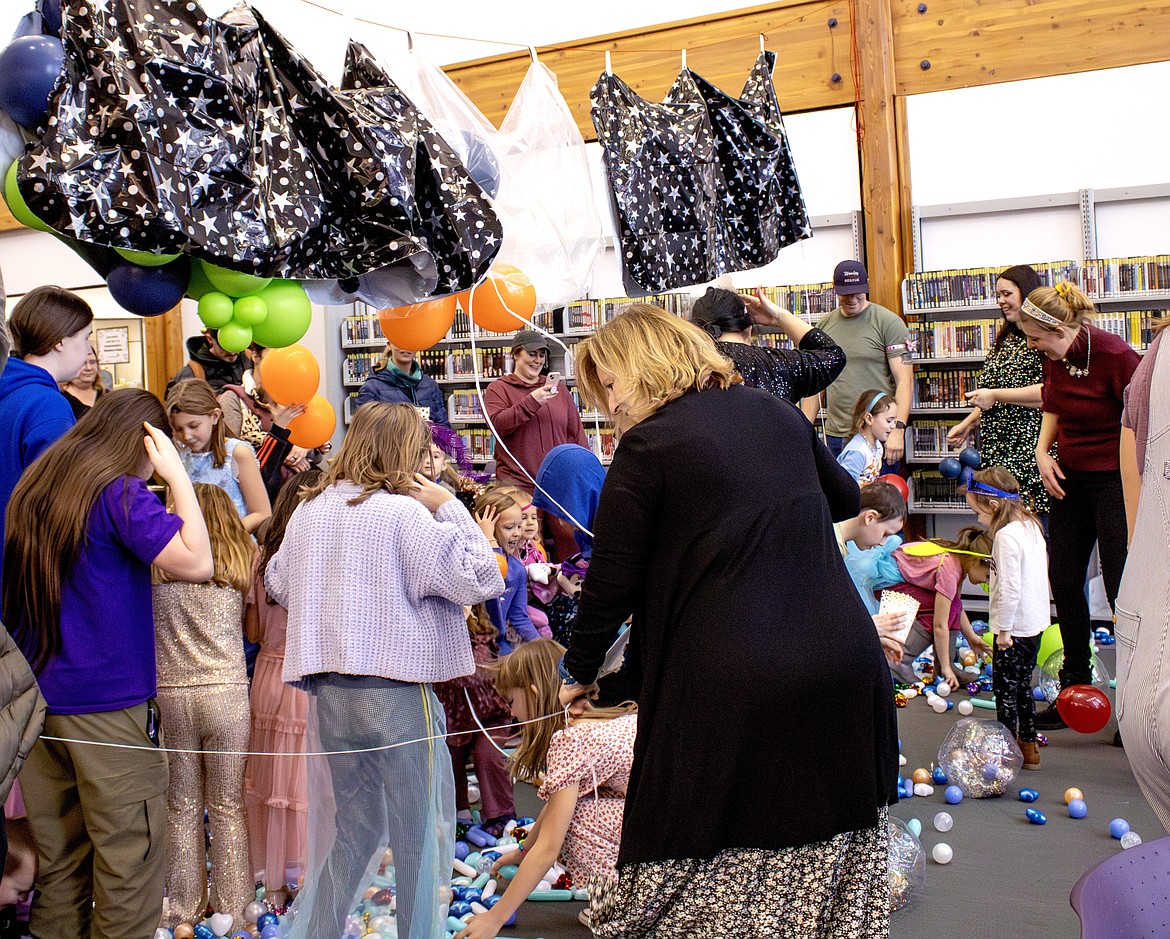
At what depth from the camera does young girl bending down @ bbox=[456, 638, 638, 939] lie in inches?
99.6

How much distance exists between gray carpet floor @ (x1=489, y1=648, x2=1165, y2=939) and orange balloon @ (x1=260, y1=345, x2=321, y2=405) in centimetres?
157

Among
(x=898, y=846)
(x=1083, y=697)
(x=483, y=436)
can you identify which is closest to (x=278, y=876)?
(x=898, y=846)

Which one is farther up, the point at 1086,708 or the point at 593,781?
the point at 593,781

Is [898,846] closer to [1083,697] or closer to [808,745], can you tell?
[1083,697]

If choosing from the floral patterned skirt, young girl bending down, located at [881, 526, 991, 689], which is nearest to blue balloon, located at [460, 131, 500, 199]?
Answer: the floral patterned skirt

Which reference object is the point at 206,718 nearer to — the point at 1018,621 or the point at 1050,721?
the point at 1018,621

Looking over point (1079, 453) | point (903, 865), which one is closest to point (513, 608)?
point (903, 865)

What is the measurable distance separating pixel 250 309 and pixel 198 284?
118 mm

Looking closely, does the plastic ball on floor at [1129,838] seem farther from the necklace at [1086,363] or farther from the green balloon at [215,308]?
the green balloon at [215,308]

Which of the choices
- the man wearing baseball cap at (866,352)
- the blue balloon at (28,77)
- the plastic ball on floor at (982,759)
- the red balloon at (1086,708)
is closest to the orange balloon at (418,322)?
the blue balloon at (28,77)

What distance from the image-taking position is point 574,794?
2.55 meters

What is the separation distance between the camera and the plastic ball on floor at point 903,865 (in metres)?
2.95

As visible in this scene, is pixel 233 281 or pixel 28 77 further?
pixel 233 281

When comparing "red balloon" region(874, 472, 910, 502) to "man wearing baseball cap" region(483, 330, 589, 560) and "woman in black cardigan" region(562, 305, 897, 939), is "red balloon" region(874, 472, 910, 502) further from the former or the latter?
"woman in black cardigan" region(562, 305, 897, 939)
